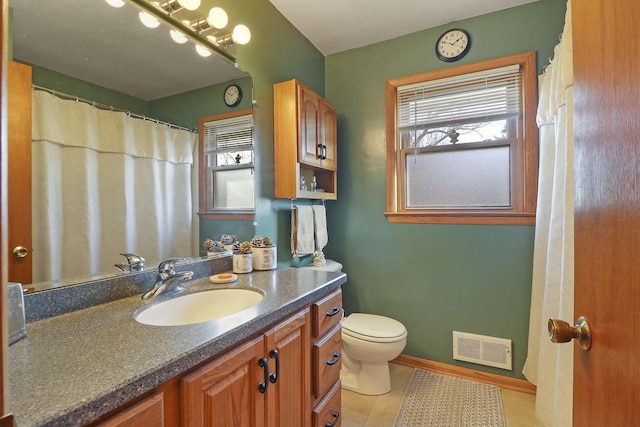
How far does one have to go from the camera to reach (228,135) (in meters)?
1.62

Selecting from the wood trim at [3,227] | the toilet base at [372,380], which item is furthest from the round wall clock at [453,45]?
the wood trim at [3,227]

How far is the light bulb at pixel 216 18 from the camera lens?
144cm

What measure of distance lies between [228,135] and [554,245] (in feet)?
5.93

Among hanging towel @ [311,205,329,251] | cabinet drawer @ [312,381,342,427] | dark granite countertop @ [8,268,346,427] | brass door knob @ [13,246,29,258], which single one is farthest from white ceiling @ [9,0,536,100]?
cabinet drawer @ [312,381,342,427]

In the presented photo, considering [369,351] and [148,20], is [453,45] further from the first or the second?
[369,351]

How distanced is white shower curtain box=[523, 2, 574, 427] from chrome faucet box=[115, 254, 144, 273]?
1.84 meters

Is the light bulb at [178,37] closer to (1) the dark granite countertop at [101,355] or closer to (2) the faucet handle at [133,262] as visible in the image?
(2) the faucet handle at [133,262]

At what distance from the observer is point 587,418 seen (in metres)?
0.63

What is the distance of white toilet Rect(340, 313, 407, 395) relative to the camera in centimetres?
187

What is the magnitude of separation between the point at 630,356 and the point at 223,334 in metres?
0.80

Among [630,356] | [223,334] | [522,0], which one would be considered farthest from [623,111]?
[522,0]

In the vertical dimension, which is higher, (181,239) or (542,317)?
(181,239)

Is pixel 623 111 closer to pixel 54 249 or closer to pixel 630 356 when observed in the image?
pixel 630 356

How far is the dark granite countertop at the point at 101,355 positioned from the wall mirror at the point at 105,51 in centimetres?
23
